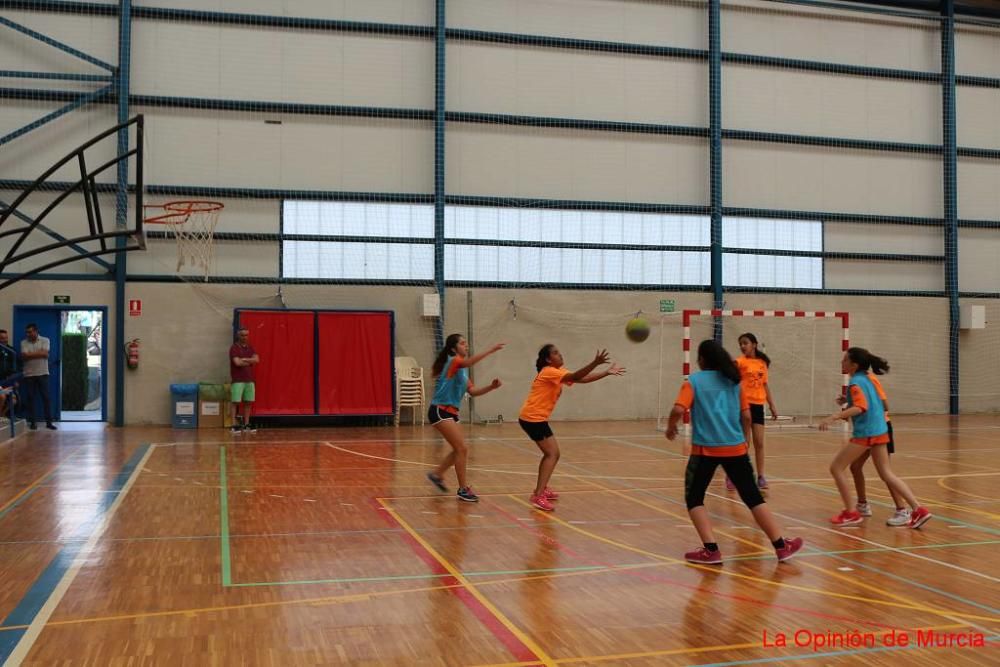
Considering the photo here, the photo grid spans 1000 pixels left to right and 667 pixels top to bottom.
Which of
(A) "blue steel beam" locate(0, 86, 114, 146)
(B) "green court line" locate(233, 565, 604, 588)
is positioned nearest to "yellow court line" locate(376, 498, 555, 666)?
(B) "green court line" locate(233, 565, 604, 588)

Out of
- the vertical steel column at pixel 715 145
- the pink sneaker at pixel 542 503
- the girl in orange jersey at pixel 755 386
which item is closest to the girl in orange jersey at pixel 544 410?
the pink sneaker at pixel 542 503

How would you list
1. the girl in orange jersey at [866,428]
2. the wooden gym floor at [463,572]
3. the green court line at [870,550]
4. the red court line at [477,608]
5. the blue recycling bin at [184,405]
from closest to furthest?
1. the red court line at [477,608]
2. the wooden gym floor at [463,572]
3. the green court line at [870,550]
4. the girl in orange jersey at [866,428]
5. the blue recycling bin at [184,405]

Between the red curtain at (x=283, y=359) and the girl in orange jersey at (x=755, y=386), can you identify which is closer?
the girl in orange jersey at (x=755, y=386)

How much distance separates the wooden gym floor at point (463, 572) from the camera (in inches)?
198

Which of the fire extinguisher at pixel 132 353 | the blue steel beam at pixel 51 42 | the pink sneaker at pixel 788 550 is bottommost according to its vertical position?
the pink sneaker at pixel 788 550

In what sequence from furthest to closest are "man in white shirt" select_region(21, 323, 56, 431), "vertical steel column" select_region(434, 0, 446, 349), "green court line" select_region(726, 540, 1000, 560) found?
"vertical steel column" select_region(434, 0, 446, 349) < "man in white shirt" select_region(21, 323, 56, 431) < "green court line" select_region(726, 540, 1000, 560)

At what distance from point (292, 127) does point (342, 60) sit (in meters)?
1.82

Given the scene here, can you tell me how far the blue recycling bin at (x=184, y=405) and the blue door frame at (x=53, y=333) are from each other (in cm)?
149

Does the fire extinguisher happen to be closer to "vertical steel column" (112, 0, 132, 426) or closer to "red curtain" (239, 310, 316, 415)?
"vertical steel column" (112, 0, 132, 426)

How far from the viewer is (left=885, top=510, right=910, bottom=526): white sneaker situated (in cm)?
864

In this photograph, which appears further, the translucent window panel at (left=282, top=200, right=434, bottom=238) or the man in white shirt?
the translucent window panel at (left=282, top=200, right=434, bottom=238)

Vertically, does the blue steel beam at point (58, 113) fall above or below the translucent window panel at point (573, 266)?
above

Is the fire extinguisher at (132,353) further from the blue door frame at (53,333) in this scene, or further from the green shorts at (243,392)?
the green shorts at (243,392)

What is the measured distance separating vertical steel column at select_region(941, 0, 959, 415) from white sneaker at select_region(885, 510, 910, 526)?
16202 millimetres
